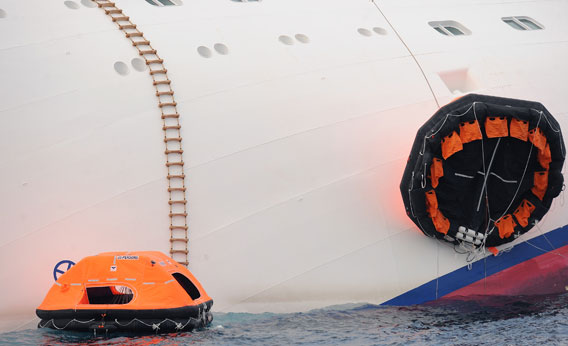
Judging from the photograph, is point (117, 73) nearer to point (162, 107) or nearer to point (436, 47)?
point (162, 107)

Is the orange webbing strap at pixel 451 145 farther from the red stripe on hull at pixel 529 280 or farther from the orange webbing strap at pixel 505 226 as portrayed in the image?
the red stripe on hull at pixel 529 280

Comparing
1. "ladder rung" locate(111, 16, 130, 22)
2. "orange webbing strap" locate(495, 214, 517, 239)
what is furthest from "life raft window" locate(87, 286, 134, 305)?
"orange webbing strap" locate(495, 214, 517, 239)

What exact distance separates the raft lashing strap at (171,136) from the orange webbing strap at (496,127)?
3.10 metres

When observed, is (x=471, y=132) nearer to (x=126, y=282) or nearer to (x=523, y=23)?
(x=523, y=23)

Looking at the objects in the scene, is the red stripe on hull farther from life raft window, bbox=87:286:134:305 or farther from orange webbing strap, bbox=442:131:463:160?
life raft window, bbox=87:286:134:305

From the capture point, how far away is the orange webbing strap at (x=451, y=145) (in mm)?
7047

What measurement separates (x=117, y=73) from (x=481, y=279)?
171 inches

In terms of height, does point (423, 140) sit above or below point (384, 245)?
above

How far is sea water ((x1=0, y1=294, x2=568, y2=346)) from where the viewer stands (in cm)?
585

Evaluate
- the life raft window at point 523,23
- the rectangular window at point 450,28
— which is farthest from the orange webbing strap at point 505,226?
the life raft window at point 523,23

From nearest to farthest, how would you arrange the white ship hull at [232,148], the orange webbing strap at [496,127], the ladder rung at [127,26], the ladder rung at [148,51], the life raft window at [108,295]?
1. the life raft window at [108,295]
2. the white ship hull at [232,148]
3. the orange webbing strap at [496,127]
4. the ladder rung at [148,51]
5. the ladder rung at [127,26]

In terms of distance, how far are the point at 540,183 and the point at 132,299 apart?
4.32 m

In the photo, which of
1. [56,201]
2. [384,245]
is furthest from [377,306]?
[56,201]

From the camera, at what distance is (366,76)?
7965 mm
